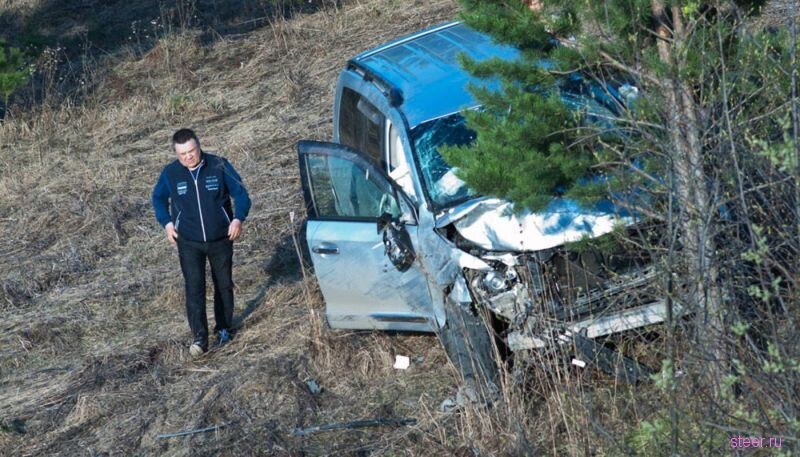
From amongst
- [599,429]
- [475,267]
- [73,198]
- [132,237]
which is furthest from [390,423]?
[73,198]

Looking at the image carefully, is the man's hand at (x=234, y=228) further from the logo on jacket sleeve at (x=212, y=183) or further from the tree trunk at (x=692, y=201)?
the tree trunk at (x=692, y=201)

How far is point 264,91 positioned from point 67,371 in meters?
6.48

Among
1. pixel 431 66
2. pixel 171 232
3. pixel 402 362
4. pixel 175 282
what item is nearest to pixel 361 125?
pixel 431 66

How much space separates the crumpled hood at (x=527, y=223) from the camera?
239 inches

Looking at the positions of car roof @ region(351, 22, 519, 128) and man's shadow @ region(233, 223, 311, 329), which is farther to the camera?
man's shadow @ region(233, 223, 311, 329)

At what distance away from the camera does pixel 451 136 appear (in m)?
6.98

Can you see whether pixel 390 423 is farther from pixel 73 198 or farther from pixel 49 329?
pixel 73 198

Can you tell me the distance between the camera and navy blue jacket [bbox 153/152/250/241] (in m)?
7.72

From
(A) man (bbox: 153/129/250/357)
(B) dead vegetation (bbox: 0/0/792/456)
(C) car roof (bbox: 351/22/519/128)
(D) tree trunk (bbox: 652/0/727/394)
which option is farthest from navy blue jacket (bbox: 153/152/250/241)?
(D) tree trunk (bbox: 652/0/727/394)

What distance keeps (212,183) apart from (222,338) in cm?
118

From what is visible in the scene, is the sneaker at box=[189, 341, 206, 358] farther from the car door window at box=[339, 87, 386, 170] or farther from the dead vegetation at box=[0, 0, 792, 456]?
the car door window at box=[339, 87, 386, 170]

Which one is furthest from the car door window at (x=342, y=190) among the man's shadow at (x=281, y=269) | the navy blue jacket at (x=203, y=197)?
the man's shadow at (x=281, y=269)

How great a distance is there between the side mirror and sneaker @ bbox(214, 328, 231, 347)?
188cm

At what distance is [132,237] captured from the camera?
10680 mm
